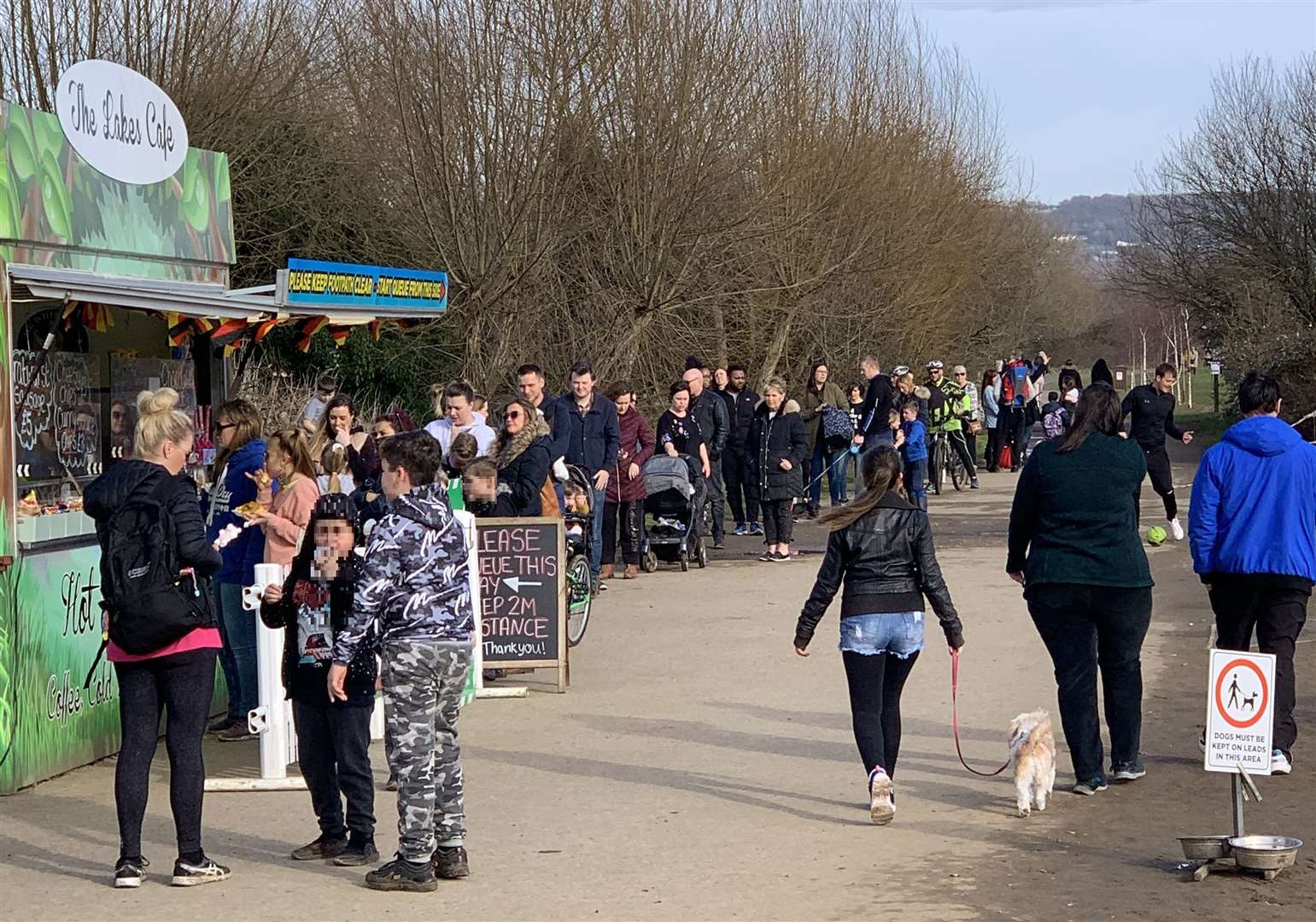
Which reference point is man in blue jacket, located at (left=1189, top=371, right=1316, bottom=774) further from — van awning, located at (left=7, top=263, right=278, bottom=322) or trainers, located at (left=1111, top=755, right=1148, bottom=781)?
van awning, located at (left=7, top=263, right=278, bottom=322)

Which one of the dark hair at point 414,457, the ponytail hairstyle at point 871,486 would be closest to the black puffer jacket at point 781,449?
the ponytail hairstyle at point 871,486

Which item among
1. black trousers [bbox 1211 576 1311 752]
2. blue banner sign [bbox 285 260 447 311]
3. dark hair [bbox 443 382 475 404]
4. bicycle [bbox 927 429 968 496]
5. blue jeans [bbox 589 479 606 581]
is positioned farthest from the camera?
bicycle [bbox 927 429 968 496]

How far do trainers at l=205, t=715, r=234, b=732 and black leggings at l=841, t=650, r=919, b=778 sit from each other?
401 cm

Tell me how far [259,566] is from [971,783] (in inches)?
144

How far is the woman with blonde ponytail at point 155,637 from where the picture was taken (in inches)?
273

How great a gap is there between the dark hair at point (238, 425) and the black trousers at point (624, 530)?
6.78 m

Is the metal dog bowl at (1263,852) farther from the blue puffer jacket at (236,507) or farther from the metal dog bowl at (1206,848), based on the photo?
the blue puffer jacket at (236,507)

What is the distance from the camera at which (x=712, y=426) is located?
64.0 feet

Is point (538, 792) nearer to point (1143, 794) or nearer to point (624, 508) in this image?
point (1143, 794)

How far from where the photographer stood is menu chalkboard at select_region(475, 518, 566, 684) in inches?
448

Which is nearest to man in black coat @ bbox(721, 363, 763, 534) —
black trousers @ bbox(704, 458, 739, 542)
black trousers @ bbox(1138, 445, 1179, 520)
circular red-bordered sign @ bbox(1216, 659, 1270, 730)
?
black trousers @ bbox(704, 458, 739, 542)

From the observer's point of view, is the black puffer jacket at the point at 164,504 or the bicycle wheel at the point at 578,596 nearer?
the black puffer jacket at the point at 164,504

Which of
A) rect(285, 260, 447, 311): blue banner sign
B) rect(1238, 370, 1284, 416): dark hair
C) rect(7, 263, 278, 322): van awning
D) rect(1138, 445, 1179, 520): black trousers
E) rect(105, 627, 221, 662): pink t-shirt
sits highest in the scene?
rect(285, 260, 447, 311): blue banner sign

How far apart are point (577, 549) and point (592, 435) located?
239 cm
